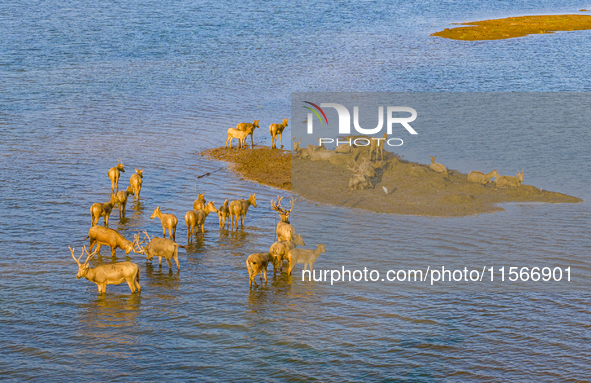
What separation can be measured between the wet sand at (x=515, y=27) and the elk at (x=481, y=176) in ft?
180

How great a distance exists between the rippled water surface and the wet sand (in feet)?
86.2

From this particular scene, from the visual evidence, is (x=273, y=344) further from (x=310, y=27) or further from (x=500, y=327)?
(x=310, y=27)

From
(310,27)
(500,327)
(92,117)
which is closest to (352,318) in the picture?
(500,327)

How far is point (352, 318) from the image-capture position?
16.2 m

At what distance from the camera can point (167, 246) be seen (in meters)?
18.8

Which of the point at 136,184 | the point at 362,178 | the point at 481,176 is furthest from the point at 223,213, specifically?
the point at 481,176

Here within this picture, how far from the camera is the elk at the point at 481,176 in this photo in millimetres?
27734

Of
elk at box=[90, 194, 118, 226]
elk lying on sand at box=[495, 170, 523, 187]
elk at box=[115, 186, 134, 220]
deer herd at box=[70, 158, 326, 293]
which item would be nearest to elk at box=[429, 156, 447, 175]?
elk lying on sand at box=[495, 170, 523, 187]

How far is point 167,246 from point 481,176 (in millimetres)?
15435

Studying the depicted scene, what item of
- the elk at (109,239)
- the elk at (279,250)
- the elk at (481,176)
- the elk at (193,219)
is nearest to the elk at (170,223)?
the elk at (193,219)

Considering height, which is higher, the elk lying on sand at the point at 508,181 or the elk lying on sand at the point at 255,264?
the elk lying on sand at the point at 508,181

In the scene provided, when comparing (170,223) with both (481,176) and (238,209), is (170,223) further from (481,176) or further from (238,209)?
(481,176)

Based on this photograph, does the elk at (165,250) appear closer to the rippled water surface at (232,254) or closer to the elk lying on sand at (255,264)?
the rippled water surface at (232,254)

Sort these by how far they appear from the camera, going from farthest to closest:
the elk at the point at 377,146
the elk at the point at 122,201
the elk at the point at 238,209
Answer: the elk at the point at 377,146
the elk at the point at 122,201
the elk at the point at 238,209
